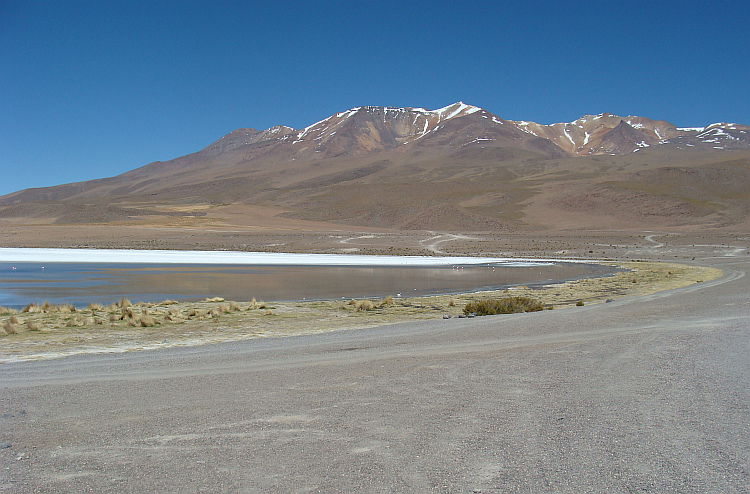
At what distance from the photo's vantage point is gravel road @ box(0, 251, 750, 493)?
454 centimetres

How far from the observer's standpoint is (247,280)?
28.2 m

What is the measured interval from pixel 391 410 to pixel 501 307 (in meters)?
10.9

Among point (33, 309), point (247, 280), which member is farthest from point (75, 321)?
point (247, 280)

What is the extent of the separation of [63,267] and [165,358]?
28.7 metres

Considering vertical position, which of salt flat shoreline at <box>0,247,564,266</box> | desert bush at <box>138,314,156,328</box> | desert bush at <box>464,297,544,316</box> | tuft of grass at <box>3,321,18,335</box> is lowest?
desert bush at <box>464,297,544,316</box>

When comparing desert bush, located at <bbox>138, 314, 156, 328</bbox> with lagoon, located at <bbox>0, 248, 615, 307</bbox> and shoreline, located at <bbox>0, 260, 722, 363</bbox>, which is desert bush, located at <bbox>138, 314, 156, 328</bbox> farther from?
lagoon, located at <bbox>0, 248, 615, 307</bbox>

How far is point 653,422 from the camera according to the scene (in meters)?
5.75

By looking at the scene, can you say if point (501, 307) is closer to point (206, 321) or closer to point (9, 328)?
point (206, 321)

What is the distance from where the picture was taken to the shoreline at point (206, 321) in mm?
11586

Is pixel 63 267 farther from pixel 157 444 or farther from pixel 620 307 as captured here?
pixel 157 444

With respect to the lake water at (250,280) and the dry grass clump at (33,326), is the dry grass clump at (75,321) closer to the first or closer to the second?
the dry grass clump at (33,326)

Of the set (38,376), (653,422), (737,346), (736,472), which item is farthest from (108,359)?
(737,346)

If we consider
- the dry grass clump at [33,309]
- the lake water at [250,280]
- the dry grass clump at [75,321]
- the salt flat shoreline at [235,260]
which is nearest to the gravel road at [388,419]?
the dry grass clump at [75,321]

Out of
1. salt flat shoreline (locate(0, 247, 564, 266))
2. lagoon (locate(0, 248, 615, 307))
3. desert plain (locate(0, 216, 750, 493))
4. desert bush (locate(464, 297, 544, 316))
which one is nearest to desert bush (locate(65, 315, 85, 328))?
desert plain (locate(0, 216, 750, 493))
